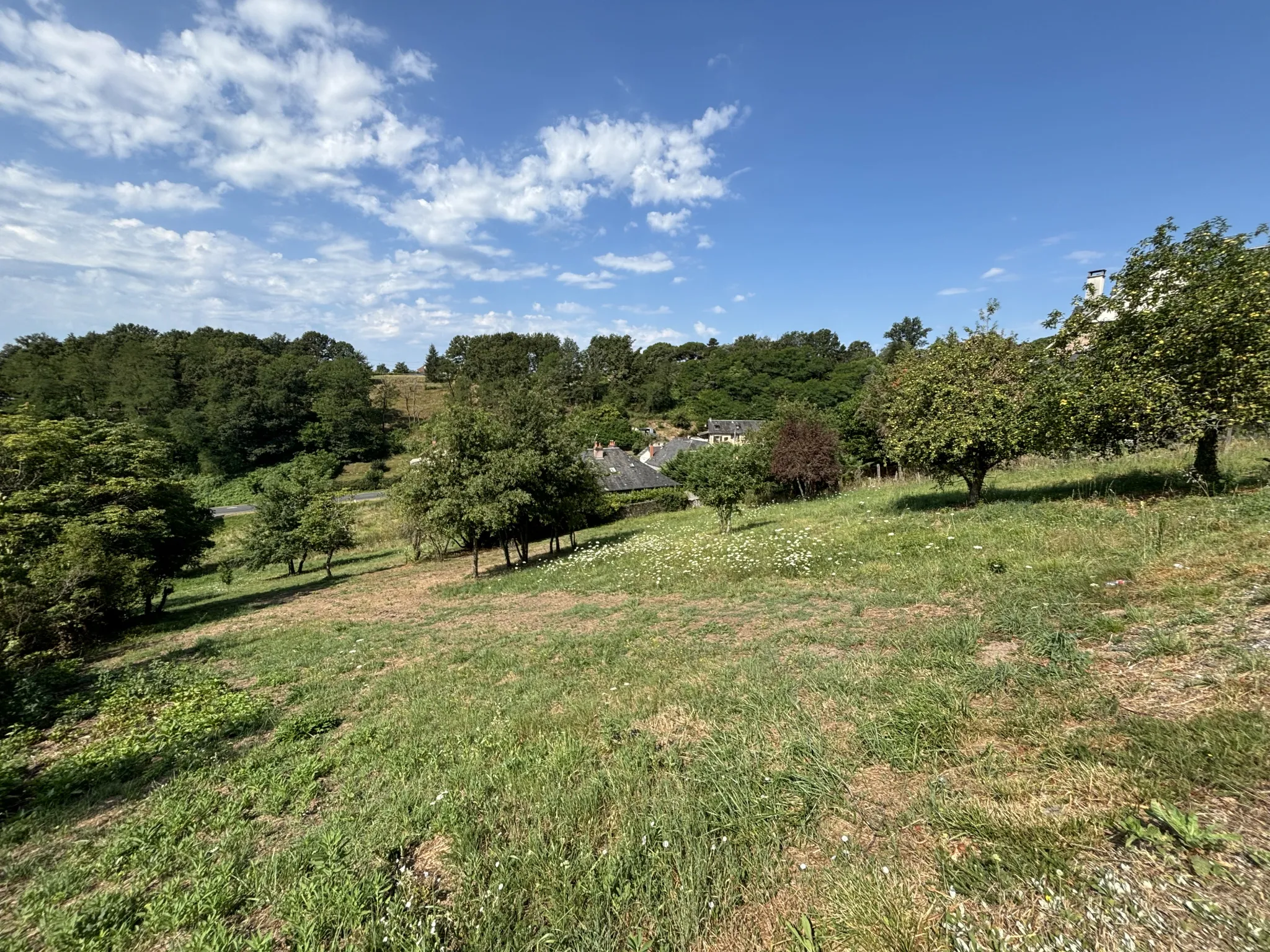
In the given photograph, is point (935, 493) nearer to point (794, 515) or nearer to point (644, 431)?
point (794, 515)

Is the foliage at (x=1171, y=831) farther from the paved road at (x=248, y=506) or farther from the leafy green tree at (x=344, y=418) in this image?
the leafy green tree at (x=344, y=418)

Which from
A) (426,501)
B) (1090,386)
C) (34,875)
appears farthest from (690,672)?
(426,501)

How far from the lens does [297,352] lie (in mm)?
99438

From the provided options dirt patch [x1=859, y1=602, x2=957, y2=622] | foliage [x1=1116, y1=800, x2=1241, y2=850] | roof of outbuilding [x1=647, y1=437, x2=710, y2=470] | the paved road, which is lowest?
dirt patch [x1=859, y1=602, x2=957, y2=622]

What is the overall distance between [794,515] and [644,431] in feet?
194

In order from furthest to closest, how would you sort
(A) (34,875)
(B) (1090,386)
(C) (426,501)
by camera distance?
(C) (426,501)
(B) (1090,386)
(A) (34,875)

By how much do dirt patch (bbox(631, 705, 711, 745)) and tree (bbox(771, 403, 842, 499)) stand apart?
2745 cm

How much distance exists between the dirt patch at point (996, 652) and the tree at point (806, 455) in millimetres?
25922

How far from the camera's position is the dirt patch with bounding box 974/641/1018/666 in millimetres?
5281

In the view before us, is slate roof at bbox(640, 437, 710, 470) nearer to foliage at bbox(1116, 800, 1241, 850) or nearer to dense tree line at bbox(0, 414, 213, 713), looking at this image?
dense tree line at bbox(0, 414, 213, 713)

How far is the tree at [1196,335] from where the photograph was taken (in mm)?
9422

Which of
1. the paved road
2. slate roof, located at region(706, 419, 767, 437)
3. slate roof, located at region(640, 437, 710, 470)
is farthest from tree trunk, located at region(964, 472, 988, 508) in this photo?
slate roof, located at region(706, 419, 767, 437)

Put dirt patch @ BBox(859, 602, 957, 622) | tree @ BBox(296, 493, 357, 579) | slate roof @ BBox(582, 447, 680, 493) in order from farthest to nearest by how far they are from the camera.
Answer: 1. slate roof @ BBox(582, 447, 680, 493)
2. tree @ BBox(296, 493, 357, 579)
3. dirt patch @ BBox(859, 602, 957, 622)

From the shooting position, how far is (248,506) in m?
51.4
